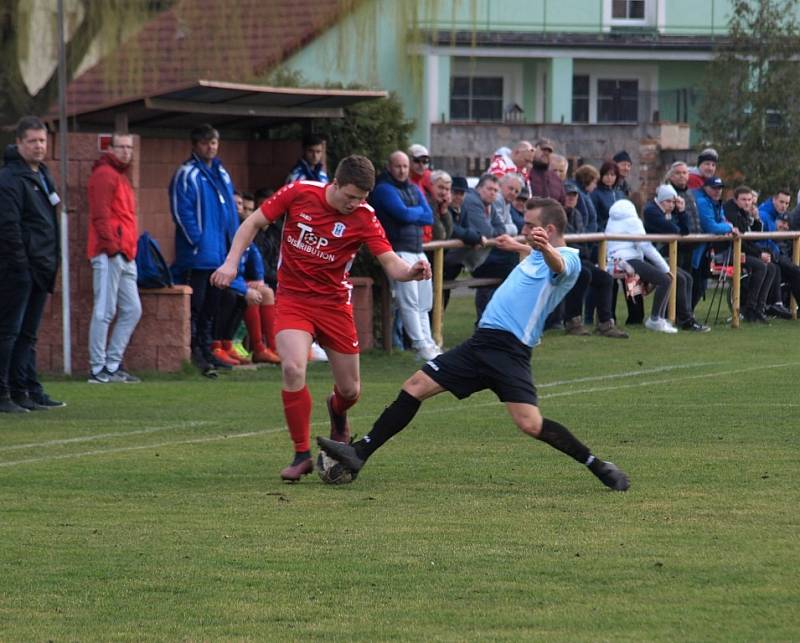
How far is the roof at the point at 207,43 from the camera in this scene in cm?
1944

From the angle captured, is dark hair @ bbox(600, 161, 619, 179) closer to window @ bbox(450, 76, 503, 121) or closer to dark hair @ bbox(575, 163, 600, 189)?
dark hair @ bbox(575, 163, 600, 189)

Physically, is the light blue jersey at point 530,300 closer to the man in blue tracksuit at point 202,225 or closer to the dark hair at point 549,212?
the dark hair at point 549,212

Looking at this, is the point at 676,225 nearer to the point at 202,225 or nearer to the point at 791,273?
the point at 791,273

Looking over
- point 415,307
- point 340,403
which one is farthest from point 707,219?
point 340,403

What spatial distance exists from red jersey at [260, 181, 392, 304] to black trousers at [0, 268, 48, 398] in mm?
3977

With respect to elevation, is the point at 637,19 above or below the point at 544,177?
above

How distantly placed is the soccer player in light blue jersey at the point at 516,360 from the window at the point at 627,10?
41044mm

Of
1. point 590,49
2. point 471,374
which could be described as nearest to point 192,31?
point 471,374

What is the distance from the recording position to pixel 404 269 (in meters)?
10.5

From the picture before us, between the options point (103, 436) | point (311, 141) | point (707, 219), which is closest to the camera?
point (103, 436)

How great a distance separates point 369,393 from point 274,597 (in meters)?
8.56

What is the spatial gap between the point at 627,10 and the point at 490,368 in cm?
4175

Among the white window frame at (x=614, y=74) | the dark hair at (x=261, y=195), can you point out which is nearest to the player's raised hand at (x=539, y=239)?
the dark hair at (x=261, y=195)

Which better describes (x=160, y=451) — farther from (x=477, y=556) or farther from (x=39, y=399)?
(x=477, y=556)
